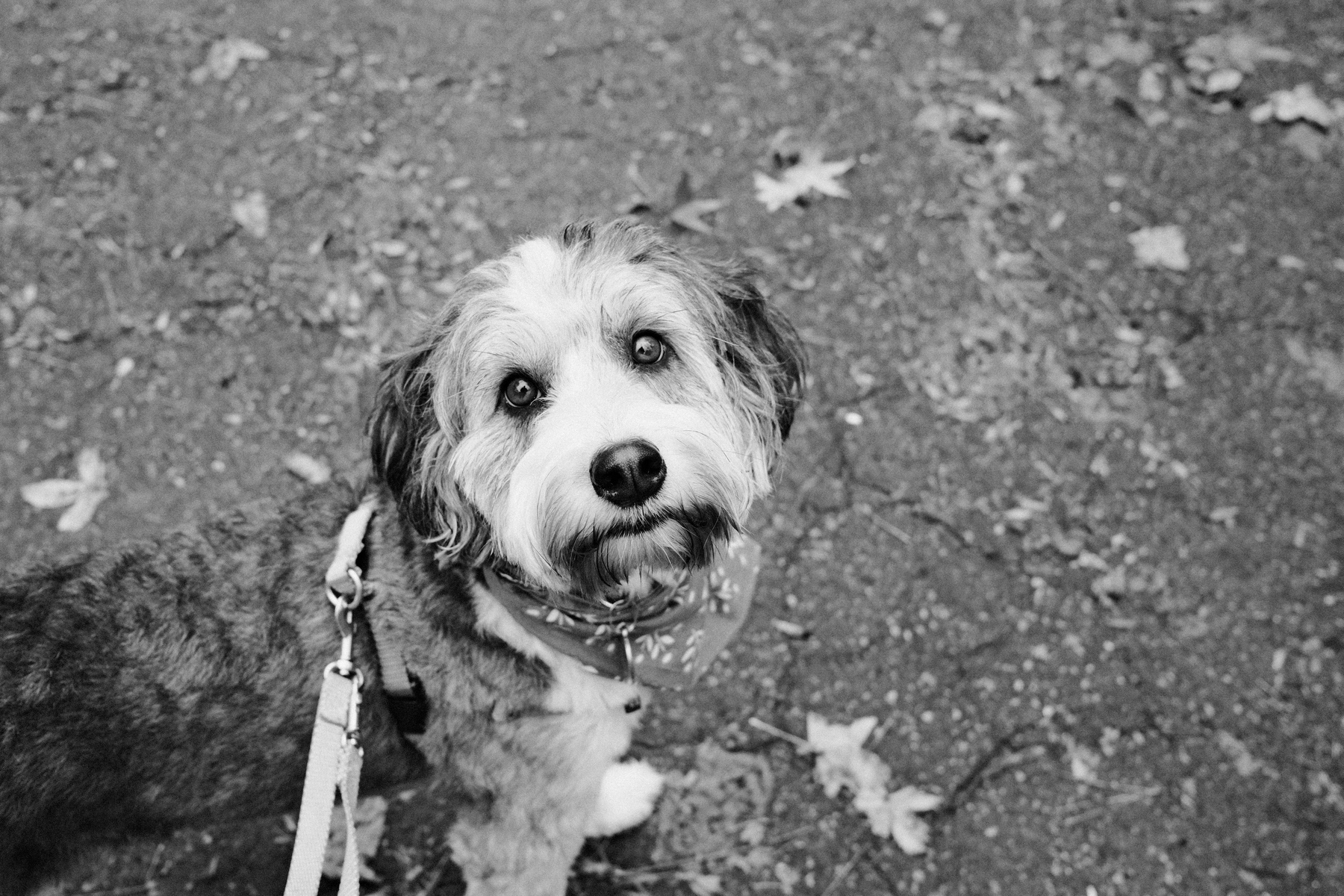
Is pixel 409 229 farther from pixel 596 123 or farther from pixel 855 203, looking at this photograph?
pixel 855 203

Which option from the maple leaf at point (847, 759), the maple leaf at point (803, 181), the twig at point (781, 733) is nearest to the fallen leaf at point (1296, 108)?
the maple leaf at point (803, 181)

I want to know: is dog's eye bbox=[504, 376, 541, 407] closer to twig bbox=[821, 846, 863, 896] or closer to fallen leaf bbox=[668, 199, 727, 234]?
twig bbox=[821, 846, 863, 896]

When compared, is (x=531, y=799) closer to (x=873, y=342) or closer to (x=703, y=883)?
(x=703, y=883)

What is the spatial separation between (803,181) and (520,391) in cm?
342

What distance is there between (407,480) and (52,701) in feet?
3.64

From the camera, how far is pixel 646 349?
9.10 ft

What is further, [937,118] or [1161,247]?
[937,118]

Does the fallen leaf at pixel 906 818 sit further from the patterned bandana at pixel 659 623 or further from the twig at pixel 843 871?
the patterned bandana at pixel 659 623

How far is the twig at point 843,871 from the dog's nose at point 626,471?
2.23 metres

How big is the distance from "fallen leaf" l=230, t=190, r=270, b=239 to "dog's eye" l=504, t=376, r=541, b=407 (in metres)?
3.50

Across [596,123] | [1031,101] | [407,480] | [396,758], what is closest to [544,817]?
[396,758]

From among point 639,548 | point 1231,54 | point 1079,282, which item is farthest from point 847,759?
point 1231,54

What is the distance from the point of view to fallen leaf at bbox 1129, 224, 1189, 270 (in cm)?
525

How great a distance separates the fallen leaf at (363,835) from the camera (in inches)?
150
